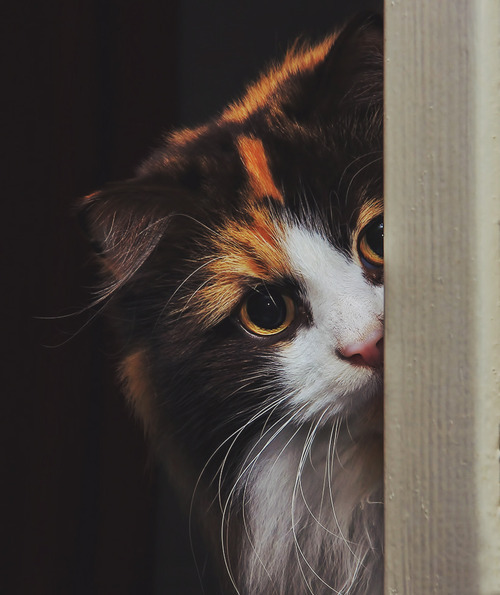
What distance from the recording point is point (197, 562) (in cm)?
64

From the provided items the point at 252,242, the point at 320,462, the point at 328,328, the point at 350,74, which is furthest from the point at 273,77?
the point at 320,462

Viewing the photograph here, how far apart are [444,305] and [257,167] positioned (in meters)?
0.34

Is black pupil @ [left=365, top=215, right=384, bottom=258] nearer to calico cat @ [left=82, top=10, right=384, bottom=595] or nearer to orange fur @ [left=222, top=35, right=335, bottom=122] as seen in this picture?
calico cat @ [left=82, top=10, right=384, bottom=595]

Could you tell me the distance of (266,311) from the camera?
67 cm

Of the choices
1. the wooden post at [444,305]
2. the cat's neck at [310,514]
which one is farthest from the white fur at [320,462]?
the wooden post at [444,305]

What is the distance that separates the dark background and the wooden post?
0.82 ft

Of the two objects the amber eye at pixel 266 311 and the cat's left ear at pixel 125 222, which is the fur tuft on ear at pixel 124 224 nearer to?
the cat's left ear at pixel 125 222

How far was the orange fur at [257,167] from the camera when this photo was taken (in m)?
0.69

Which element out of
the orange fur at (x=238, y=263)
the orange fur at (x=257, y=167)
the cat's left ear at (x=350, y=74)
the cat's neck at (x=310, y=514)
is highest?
Answer: the cat's left ear at (x=350, y=74)

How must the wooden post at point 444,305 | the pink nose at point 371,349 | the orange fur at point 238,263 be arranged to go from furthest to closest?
the orange fur at point 238,263 → the pink nose at point 371,349 → the wooden post at point 444,305

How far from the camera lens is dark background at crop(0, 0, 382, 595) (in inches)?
26.0

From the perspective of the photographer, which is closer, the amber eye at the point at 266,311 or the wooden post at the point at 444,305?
the wooden post at the point at 444,305

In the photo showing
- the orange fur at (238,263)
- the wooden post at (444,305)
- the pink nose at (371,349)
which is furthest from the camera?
the orange fur at (238,263)

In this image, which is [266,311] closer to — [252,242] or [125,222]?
[252,242]
